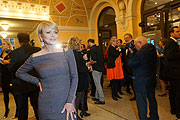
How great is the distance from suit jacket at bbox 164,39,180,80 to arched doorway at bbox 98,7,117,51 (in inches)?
209

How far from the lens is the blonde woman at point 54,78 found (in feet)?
3.71

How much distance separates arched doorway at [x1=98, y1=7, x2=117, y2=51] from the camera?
A: 25.0 ft

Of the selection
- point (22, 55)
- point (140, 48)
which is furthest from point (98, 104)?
point (22, 55)

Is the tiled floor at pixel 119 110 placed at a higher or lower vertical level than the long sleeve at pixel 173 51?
Answer: lower

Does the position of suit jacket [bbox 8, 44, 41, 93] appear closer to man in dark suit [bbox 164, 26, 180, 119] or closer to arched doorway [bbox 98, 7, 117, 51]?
man in dark suit [bbox 164, 26, 180, 119]

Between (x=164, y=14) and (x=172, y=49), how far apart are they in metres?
3.22

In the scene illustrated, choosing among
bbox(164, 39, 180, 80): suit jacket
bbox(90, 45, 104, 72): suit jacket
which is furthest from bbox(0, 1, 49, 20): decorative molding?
bbox(164, 39, 180, 80): suit jacket

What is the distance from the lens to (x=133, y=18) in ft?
19.0

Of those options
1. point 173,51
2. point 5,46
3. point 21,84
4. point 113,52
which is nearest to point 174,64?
point 173,51

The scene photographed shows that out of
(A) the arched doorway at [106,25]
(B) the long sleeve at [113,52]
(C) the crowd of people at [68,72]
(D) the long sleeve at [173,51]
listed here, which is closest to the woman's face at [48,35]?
(C) the crowd of people at [68,72]

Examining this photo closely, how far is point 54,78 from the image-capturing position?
1131 millimetres

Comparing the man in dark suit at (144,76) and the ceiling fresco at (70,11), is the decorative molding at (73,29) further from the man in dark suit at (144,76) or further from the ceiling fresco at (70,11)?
the man in dark suit at (144,76)

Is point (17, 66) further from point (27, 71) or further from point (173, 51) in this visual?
point (173, 51)

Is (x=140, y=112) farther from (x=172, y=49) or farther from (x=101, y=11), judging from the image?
(x=101, y=11)
